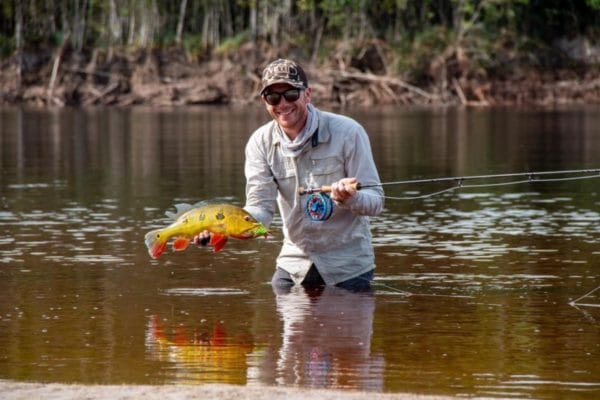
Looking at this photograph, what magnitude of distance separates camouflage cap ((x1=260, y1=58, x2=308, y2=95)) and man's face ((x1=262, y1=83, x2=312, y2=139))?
0.05m

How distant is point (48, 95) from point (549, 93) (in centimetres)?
1945

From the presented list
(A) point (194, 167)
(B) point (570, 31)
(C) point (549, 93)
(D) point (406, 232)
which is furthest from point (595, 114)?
(D) point (406, 232)

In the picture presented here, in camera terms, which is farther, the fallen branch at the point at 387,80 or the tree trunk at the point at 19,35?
the tree trunk at the point at 19,35

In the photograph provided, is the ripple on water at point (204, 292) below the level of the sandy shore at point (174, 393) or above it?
below

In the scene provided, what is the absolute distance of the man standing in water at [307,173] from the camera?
925 cm

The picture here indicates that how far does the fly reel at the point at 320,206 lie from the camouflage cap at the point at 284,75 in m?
0.70

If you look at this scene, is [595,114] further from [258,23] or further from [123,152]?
[258,23]

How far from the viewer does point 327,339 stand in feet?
29.1

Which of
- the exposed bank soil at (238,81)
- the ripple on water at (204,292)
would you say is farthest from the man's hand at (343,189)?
the exposed bank soil at (238,81)

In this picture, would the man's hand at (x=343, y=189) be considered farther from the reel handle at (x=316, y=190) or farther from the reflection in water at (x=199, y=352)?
the reflection in water at (x=199, y=352)

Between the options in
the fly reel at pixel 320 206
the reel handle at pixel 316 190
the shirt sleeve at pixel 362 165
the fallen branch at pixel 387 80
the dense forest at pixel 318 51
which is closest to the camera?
the reel handle at pixel 316 190

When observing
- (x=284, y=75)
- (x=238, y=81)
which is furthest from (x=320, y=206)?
(x=238, y=81)

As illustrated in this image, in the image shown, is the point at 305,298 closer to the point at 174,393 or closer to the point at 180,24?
the point at 174,393

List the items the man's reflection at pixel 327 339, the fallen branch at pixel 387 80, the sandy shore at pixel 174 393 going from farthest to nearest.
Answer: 1. the fallen branch at pixel 387 80
2. the man's reflection at pixel 327 339
3. the sandy shore at pixel 174 393
